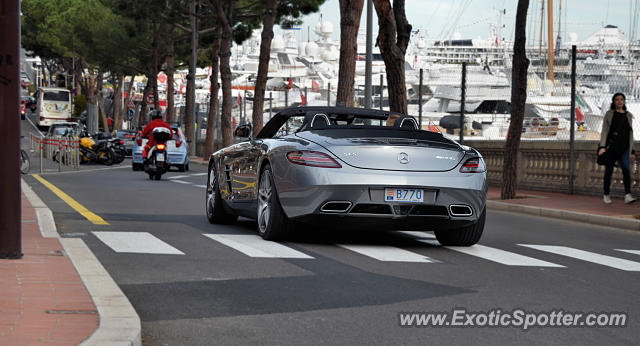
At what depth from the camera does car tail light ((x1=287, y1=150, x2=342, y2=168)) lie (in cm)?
1025

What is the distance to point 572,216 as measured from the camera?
667 inches

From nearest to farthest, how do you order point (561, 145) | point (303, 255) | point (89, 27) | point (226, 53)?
point (303, 255)
point (561, 145)
point (226, 53)
point (89, 27)

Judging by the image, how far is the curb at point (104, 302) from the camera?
545 cm

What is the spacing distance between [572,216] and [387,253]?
749cm

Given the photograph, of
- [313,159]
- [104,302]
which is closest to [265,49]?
[313,159]

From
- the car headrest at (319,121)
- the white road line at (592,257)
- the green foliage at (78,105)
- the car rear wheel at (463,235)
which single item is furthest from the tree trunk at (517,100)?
the green foliage at (78,105)

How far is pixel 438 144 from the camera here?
1064 centimetres

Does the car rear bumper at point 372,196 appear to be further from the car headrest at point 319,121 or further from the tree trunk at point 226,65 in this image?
the tree trunk at point 226,65

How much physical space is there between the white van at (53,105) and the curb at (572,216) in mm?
78230

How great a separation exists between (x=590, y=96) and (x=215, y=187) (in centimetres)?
1206

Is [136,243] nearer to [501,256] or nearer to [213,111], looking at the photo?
[501,256]

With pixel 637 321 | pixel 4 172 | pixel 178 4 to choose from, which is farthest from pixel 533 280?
pixel 178 4

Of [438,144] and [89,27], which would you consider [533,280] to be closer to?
[438,144]

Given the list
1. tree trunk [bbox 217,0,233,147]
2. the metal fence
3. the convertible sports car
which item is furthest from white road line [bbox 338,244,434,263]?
tree trunk [bbox 217,0,233,147]
